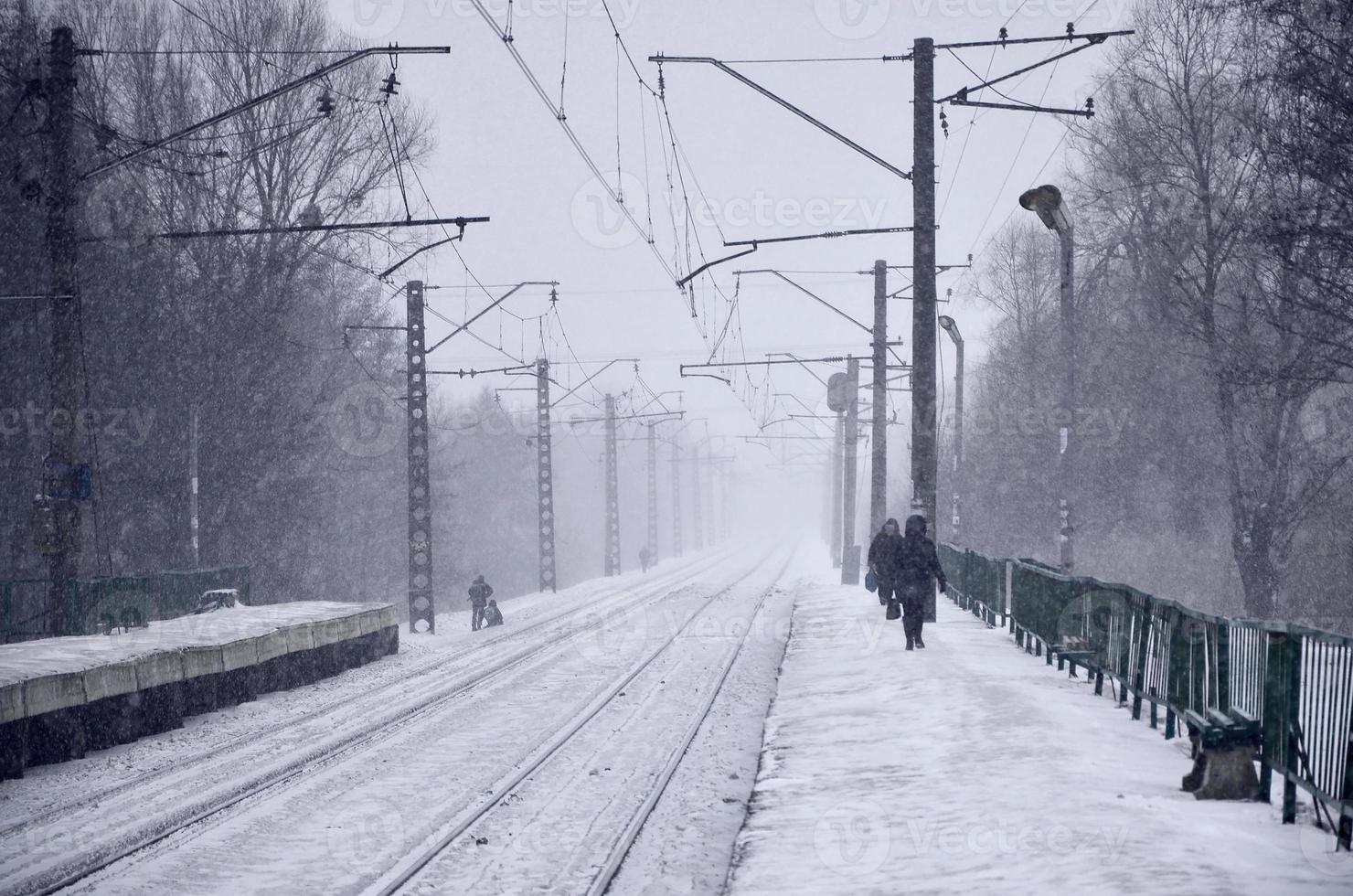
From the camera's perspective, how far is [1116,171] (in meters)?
29.6

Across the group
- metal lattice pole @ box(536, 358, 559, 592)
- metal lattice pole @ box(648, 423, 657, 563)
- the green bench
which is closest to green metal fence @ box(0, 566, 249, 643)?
the green bench

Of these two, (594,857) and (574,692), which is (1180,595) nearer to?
(574,692)

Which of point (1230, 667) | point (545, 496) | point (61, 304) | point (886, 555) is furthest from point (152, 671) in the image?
point (545, 496)

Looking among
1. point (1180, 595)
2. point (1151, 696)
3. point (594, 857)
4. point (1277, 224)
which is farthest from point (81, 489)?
point (1180, 595)

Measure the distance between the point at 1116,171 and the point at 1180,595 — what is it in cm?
987

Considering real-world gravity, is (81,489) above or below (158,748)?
above

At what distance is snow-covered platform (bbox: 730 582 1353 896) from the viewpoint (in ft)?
21.6

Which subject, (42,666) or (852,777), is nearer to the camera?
(852,777)

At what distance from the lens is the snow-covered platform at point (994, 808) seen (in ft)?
21.6

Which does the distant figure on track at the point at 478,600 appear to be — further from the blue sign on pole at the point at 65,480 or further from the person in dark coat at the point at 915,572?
the person in dark coat at the point at 915,572

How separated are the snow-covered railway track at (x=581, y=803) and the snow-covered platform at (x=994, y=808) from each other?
0.88 meters

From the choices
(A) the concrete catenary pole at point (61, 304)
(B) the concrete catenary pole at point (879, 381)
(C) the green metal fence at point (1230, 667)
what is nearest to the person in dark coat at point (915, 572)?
(C) the green metal fence at point (1230, 667)

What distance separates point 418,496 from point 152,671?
1666 centimetres

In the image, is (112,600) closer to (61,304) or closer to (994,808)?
(61,304)
